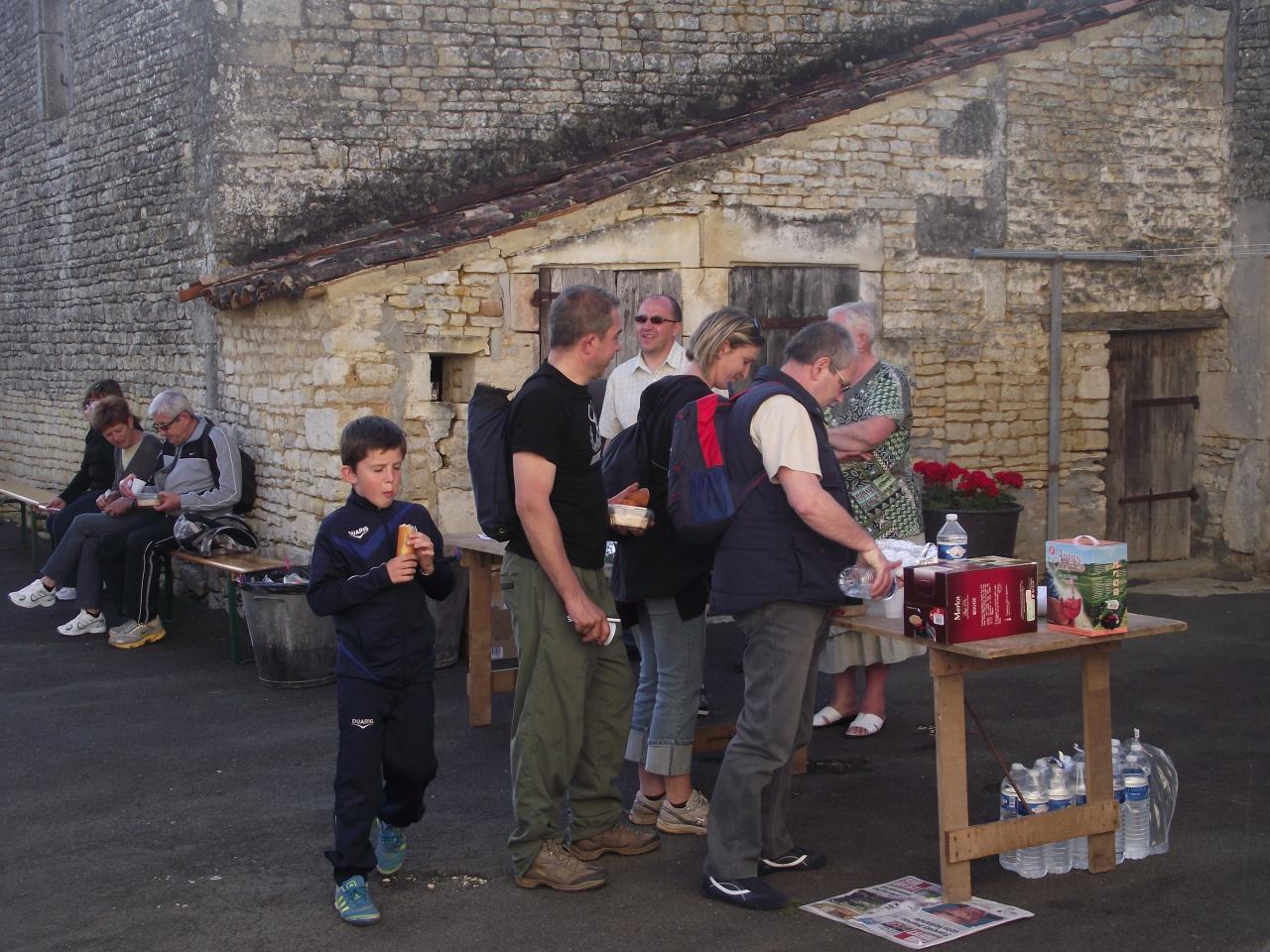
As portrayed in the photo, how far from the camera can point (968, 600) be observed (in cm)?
429

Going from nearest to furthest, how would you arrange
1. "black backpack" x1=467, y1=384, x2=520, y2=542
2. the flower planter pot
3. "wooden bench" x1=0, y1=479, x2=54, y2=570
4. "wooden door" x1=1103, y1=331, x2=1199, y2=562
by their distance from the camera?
"black backpack" x1=467, y1=384, x2=520, y2=542, the flower planter pot, "wooden door" x1=1103, y1=331, x2=1199, y2=562, "wooden bench" x1=0, y1=479, x2=54, y2=570

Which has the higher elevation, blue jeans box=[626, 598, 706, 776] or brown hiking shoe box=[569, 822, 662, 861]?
blue jeans box=[626, 598, 706, 776]

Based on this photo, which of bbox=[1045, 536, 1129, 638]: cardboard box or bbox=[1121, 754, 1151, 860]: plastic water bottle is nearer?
bbox=[1045, 536, 1129, 638]: cardboard box

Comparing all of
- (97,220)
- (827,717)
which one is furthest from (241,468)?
(827,717)

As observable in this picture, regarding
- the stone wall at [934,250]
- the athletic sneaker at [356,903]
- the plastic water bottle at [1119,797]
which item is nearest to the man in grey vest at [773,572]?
the athletic sneaker at [356,903]

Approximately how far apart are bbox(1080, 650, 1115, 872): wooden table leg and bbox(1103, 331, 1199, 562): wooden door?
6243 mm

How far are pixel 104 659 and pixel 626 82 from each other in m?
5.58

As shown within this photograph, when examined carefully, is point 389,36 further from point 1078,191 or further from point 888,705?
point 888,705

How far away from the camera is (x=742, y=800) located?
4.45m

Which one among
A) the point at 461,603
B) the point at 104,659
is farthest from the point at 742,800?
the point at 104,659

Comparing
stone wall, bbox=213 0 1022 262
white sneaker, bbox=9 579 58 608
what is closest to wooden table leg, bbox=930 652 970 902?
stone wall, bbox=213 0 1022 262

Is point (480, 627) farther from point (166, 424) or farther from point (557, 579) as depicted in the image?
point (166, 424)

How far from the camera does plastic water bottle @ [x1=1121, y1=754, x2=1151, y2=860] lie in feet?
15.8

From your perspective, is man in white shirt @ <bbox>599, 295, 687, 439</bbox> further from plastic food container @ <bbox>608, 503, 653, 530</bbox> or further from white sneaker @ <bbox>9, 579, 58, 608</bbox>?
white sneaker @ <bbox>9, 579, 58, 608</bbox>
